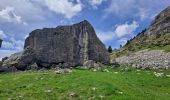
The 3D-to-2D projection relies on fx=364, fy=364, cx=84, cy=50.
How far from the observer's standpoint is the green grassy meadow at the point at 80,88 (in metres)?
34.0

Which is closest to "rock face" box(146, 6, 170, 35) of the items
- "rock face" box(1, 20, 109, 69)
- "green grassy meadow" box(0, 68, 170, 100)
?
"rock face" box(1, 20, 109, 69)

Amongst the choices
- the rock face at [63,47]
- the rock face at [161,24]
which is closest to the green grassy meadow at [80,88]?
the rock face at [63,47]

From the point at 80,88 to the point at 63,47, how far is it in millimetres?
31322

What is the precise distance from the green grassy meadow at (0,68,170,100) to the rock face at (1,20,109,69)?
18.4 m

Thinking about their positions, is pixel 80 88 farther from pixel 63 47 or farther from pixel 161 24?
pixel 161 24

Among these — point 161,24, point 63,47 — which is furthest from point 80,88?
point 161,24

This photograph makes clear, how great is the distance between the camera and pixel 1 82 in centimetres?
4675

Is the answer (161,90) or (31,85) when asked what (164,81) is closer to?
(161,90)

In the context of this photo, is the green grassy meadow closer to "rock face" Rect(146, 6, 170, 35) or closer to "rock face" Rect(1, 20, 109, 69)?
"rock face" Rect(1, 20, 109, 69)

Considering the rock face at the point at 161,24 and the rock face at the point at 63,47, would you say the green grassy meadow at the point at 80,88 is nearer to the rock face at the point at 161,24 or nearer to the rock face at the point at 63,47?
the rock face at the point at 63,47

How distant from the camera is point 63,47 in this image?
2665 inches

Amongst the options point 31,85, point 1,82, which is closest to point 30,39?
point 1,82

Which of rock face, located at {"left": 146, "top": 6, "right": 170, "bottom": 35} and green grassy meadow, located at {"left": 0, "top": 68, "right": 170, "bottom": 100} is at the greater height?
rock face, located at {"left": 146, "top": 6, "right": 170, "bottom": 35}

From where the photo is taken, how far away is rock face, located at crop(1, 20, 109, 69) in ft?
218
